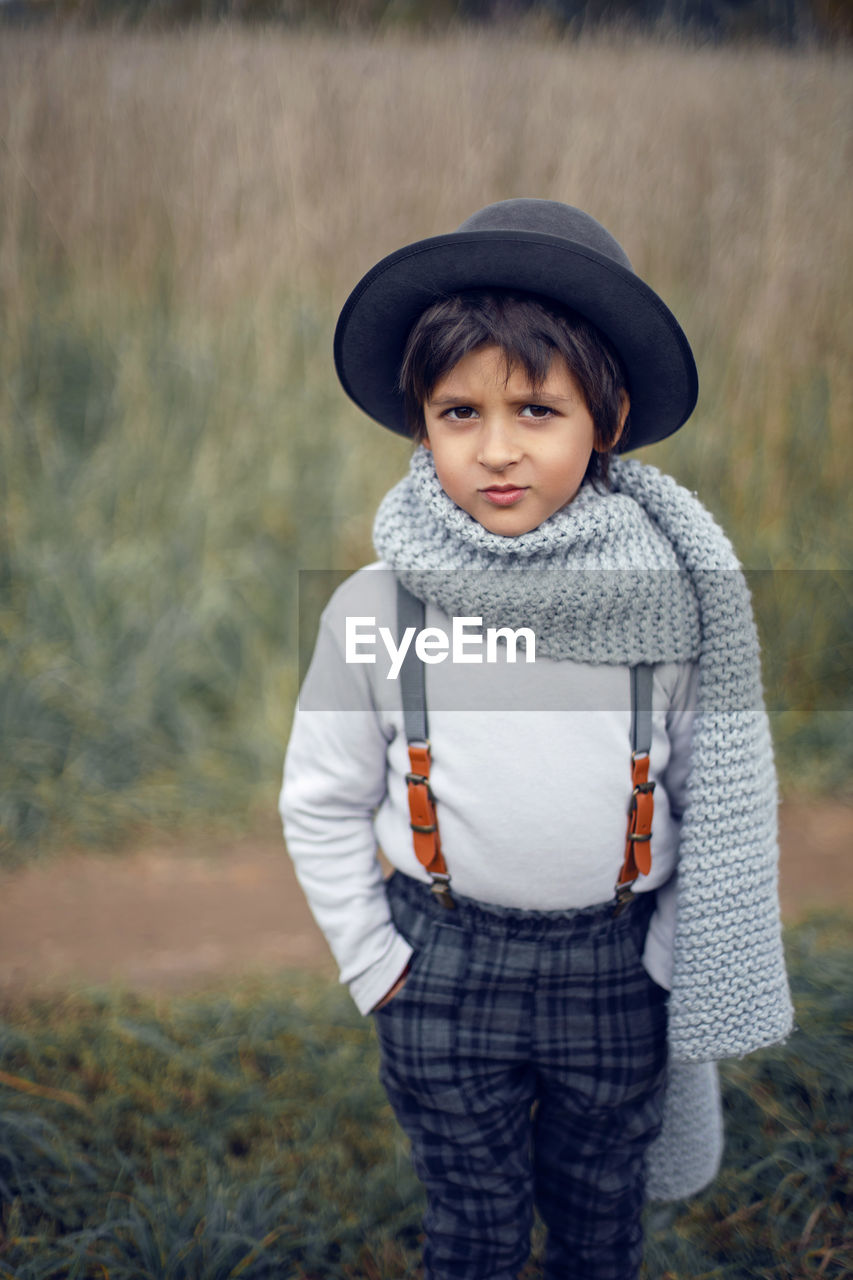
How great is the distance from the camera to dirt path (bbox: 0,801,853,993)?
2.32 meters

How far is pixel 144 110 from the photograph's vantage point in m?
3.70

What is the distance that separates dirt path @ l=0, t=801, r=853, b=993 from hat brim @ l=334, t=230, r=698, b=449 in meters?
1.66

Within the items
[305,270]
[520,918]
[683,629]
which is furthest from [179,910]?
[305,270]

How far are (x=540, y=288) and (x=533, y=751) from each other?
58cm

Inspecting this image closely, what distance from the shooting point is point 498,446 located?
42.4 inches

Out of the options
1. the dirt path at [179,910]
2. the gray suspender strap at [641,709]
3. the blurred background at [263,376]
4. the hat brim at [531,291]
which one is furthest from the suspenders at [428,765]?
the dirt path at [179,910]

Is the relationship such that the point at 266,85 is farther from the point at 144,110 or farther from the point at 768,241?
the point at 768,241

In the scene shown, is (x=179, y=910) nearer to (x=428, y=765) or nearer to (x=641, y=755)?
(x=428, y=765)

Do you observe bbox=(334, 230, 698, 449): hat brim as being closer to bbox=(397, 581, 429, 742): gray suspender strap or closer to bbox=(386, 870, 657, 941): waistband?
bbox=(397, 581, 429, 742): gray suspender strap

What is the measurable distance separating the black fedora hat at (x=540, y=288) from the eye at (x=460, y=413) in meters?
0.15

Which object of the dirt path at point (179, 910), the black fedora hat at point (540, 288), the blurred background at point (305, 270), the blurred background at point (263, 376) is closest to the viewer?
the black fedora hat at point (540, 288)

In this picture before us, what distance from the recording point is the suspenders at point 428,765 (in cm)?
119

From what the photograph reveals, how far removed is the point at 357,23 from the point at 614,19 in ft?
3.55

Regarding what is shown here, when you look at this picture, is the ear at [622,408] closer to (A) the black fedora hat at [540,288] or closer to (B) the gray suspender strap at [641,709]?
(A) the black fedora hat at [540,288]
